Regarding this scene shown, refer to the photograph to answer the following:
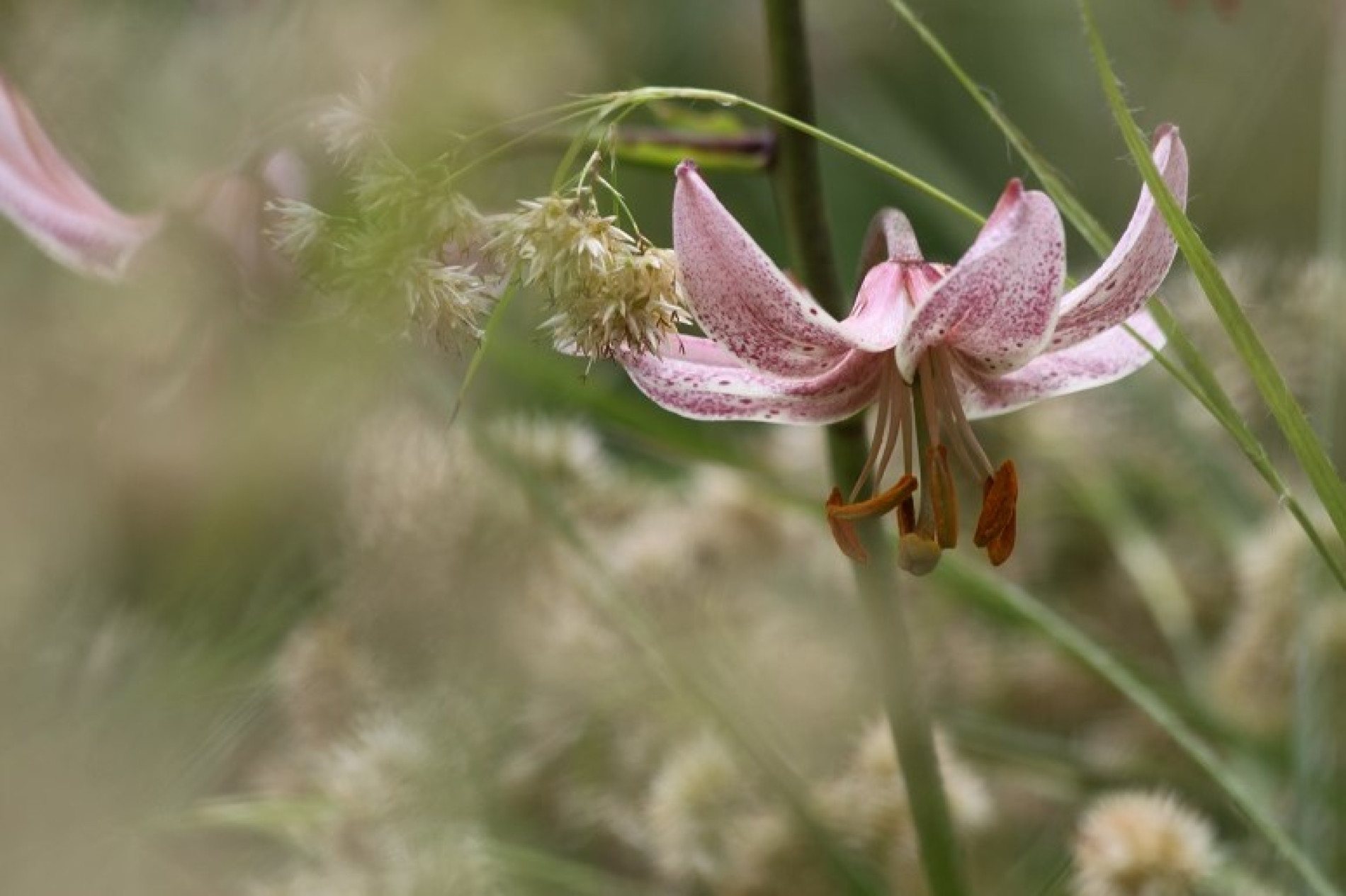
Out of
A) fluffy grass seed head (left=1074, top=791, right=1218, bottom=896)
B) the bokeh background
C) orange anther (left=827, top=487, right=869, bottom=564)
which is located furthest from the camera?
fluffy grass seed head (left=1074, top=791, right=1218, bottom=896)

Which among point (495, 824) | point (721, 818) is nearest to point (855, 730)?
point (721, 818)

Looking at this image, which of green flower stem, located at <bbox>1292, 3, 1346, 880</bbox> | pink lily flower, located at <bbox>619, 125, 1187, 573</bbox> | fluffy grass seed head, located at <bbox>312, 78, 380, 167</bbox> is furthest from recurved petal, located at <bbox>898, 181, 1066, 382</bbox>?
green flower stem, located at <bbox>1292, 3, 1346, 880</bbox>

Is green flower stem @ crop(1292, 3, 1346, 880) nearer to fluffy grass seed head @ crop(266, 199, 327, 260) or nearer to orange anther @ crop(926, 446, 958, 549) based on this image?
orange anther @ crop(926, 446, 958, 549)

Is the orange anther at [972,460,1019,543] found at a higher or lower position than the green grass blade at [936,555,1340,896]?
higher

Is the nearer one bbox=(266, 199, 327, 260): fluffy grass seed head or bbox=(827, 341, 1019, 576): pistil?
bbox=(266, 199, 327, 260): fluffy grass seed head

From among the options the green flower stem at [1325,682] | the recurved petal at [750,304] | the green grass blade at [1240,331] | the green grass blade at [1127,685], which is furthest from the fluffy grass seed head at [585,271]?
the green flower stem at [1325,682]

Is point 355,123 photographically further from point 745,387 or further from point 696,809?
point 696,809

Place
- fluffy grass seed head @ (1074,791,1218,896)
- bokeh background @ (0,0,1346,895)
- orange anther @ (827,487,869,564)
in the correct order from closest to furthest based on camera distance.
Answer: bokeh background @ (0,0,1346,895), orange anther @ (827,487,869,564), fluffy grass seed head @ (1074,791,1218,896)

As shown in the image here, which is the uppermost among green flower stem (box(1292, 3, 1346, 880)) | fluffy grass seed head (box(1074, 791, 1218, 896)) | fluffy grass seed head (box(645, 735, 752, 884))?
green flower stem (box(1292, 3, 1346, 880))
